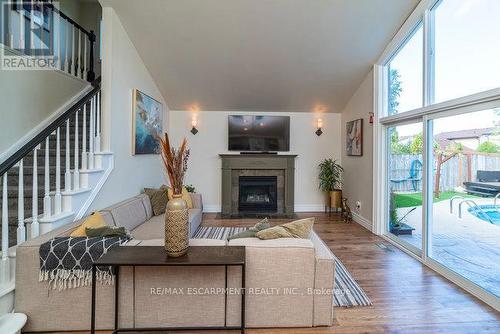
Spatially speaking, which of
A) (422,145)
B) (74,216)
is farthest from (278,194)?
(74,216)

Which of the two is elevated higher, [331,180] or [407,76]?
[407,76]

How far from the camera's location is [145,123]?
4172 mm

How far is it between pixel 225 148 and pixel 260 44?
242 centimetres

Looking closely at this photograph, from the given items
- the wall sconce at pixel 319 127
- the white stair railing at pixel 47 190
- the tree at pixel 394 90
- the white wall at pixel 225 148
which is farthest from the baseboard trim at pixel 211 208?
the tree at pixel 394 90

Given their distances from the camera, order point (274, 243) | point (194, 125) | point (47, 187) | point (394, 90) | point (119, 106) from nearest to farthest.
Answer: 1. point (274, 243)
2. point (47, 187)
3. point (119, 106)
4. point (394, 90)
5. point (194, 125)

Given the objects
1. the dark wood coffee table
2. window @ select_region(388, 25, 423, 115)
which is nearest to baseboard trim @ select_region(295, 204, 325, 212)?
window @ select_region(388, 25, 423, 115)

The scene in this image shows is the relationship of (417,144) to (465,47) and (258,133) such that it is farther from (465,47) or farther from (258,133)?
(258,133)

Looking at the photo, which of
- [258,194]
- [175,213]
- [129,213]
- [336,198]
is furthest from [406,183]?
[129,213]

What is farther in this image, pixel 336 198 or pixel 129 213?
pixel 336 198

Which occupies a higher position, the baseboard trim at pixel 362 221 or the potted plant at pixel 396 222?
the potted plant at pixel 396 222

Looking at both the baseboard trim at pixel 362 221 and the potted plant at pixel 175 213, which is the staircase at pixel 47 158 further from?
the baseboard trim at pixel 362 221

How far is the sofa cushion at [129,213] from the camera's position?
2828 millimetres

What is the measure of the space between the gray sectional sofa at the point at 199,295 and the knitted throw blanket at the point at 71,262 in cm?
6

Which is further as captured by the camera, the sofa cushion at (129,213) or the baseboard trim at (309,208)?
the baseboard trim at (309,208)
